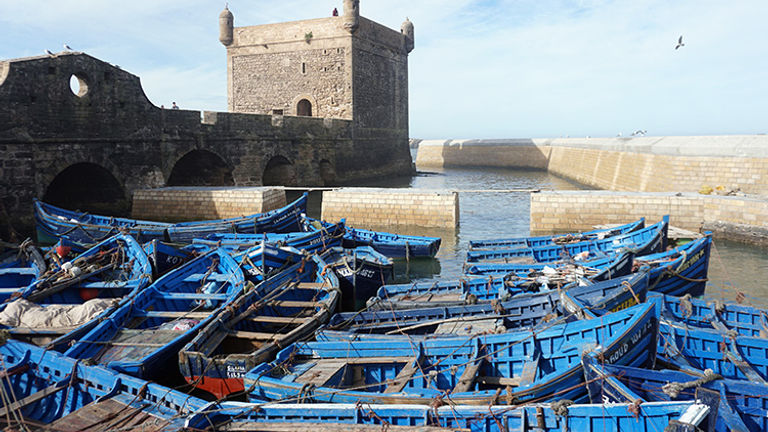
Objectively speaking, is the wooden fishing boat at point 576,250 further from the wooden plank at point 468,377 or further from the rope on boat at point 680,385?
the rope on boat at point 680,385

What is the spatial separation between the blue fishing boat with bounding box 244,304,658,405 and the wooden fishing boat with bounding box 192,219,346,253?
6.26 m

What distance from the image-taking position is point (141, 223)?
640 inches

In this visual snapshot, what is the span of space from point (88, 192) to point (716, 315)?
69.1ft

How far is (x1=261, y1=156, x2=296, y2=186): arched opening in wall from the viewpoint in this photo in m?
30.6

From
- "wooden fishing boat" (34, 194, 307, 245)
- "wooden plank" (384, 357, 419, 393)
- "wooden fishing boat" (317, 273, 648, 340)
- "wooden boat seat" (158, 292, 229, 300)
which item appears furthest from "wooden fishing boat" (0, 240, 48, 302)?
"wooden plank" (384, 357, 419, 393)

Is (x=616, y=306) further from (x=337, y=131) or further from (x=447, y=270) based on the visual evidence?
(x=337, y=131)

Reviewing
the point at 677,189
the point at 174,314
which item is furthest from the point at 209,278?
the point at 677,189

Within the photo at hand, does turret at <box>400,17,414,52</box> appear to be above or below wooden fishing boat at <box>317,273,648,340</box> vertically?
above

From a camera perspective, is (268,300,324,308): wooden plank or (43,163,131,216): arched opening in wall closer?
(268,300,324,308): wooden plank

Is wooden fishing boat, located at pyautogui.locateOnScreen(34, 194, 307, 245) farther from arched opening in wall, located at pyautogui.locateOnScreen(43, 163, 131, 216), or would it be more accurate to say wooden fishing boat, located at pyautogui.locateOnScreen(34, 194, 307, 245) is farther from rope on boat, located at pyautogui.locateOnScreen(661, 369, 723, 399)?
rope on boat, located at pyautogui.locateOnScreen(661, 369, 723, 399)

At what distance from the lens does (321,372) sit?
6902 mm

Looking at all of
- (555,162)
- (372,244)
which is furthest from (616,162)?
(372,244)

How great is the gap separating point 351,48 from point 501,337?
27287mm

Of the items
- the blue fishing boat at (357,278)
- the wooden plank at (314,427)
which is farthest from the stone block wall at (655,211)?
the wooden plank at (314,427)
